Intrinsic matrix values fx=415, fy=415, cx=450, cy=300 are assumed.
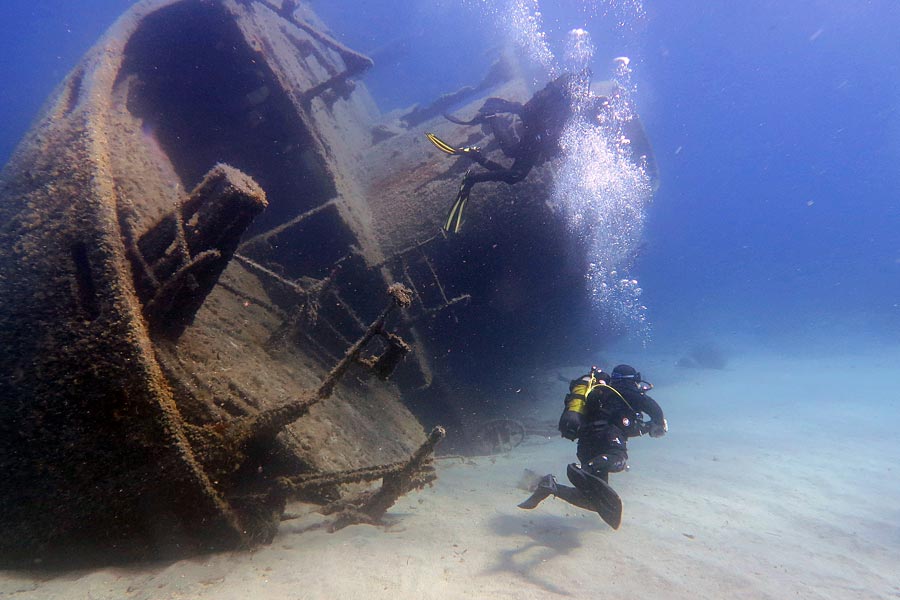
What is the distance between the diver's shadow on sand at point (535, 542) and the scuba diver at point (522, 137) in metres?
3.69

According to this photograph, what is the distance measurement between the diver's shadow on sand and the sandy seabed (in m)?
0.02

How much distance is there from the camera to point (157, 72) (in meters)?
5.51

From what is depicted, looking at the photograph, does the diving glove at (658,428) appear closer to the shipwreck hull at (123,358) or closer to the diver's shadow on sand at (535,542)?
the diver's shadow on sand at (535,542)

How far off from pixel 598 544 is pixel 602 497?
39cm

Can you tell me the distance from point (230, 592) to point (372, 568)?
80 centimetres

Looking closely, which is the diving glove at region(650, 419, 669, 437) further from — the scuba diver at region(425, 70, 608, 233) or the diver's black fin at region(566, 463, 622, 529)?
the scuba diver at region(425, 70, 608, 233)

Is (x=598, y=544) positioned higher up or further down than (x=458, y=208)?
further down

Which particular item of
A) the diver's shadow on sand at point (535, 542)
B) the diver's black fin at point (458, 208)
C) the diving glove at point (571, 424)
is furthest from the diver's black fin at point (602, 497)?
the diver's black fin at point (458, 208)

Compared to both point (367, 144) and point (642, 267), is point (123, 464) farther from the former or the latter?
point (642, 267)

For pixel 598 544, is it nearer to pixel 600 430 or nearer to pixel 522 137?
pixel 600 430

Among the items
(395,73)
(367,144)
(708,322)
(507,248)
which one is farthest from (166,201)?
(395,73)

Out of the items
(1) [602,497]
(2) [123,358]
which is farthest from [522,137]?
(2) [123,358]

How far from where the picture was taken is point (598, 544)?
370 centimetres

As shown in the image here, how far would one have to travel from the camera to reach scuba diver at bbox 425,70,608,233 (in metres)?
5.77
